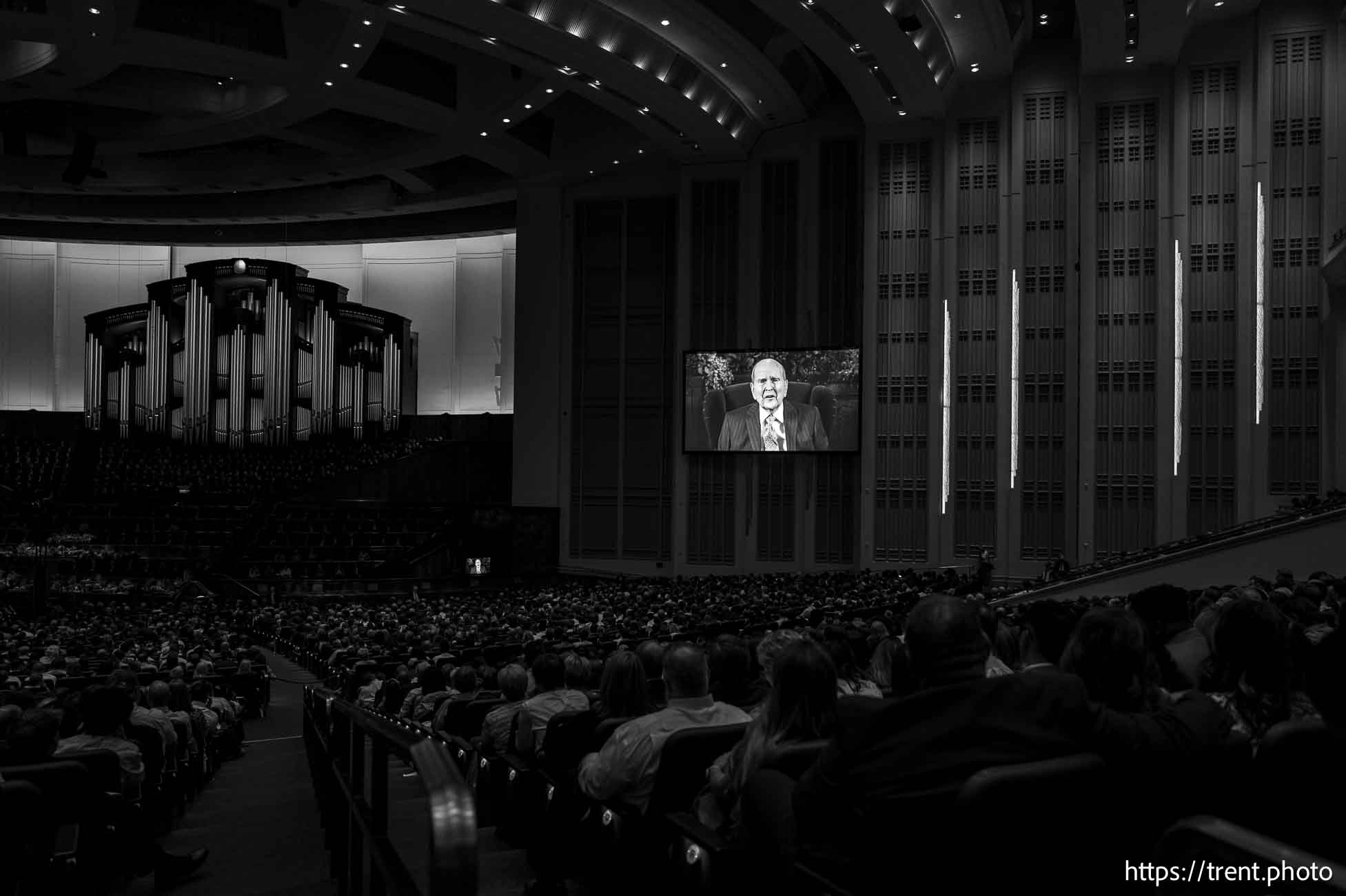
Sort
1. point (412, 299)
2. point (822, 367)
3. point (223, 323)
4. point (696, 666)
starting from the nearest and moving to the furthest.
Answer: point (696, 666) < point (822, 367) < point (223, 323) < point (412, 299)

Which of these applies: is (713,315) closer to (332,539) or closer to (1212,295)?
(332,539)

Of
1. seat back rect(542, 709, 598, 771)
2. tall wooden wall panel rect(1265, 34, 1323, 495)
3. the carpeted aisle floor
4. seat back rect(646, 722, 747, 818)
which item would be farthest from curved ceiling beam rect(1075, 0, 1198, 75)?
seat back rect(646, 722, 747, 818)

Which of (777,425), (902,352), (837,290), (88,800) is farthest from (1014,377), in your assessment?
(88,800)

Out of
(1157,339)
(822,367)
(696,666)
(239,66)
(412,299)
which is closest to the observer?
(696,666)

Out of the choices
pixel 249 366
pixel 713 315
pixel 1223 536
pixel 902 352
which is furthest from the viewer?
pixel 249 366

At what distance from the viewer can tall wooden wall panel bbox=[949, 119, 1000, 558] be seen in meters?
23.5

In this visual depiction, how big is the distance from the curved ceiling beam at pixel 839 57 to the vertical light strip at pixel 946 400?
4.47m

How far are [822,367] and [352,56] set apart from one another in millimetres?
12116

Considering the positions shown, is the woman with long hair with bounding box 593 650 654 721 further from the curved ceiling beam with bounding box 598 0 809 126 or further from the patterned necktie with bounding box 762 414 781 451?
the patterned necktie with bounding box 762 414 781 451

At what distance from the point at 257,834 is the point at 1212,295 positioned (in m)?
21.3

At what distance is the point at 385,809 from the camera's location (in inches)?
104

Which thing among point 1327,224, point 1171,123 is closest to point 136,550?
point 1171,123

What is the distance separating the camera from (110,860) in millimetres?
3971

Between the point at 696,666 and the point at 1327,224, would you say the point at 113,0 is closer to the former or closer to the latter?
the point at 696,666
